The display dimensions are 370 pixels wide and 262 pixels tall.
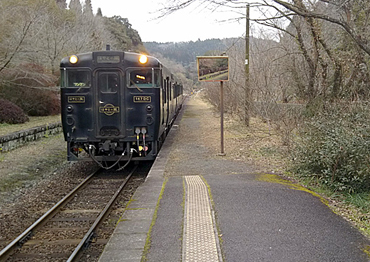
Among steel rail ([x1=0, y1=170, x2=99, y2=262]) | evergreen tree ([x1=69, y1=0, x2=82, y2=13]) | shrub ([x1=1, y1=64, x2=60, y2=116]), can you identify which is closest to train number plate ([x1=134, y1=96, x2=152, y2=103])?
steel rail ([x1=0, y1=170, x2=99, y2=262])

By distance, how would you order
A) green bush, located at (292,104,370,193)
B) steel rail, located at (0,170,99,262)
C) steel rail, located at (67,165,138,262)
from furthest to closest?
green bush, located at (292,104,370,193) → steel rail, located at (0,170,99,262) → steel rail, located at (67,165,138,262)

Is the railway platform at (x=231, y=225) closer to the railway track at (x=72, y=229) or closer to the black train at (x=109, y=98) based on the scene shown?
the railway track at (x=72, y=229)

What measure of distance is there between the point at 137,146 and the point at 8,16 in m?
15.0

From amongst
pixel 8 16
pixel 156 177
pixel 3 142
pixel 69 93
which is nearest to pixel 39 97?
pixel 8 16

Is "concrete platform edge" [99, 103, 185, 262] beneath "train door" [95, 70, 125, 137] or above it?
beneath

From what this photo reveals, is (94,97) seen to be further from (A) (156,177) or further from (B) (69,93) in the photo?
(A) (156,177)

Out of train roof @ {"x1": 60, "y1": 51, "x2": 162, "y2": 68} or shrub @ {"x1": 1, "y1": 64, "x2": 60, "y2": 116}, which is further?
shrub @ {"x1": 1, "y1": 64, "x2": 60, "y2": 116}

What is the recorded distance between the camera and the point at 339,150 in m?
7.12

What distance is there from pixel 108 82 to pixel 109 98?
404 mm

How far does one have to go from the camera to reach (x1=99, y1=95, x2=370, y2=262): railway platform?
456 centimetres

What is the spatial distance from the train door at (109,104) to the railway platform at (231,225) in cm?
212

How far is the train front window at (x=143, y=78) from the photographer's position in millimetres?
9898

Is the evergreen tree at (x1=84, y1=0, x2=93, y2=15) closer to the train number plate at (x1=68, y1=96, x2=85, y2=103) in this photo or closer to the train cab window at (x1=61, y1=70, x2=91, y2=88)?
the train cab window at (x1=61, y1=70, x2=91, y2=88)

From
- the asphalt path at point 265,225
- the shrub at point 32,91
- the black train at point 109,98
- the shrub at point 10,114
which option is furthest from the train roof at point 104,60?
the shrub at point 32,91
